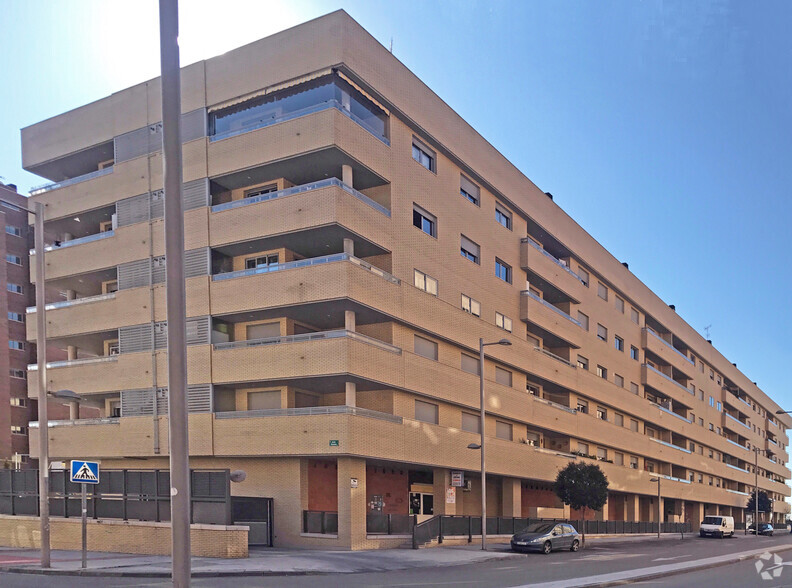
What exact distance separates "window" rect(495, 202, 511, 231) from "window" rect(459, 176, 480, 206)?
258cm

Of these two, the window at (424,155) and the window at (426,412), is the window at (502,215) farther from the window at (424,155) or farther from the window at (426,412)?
the window at (426,412)

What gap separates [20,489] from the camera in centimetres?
2927

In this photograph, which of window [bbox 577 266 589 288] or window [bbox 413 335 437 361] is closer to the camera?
window [bbox 413 335 437 361]

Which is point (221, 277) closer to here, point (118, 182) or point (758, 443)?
point (118, 182)

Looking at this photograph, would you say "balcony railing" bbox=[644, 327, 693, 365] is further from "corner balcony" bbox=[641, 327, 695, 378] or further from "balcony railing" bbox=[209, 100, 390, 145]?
"balcony railing" bbox=[209, 100, 390, 145]

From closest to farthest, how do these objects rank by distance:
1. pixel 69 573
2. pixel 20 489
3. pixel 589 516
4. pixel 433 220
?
pixel 69 573 → pixel 20 489 → pixel 433 220 → pixel 589 516

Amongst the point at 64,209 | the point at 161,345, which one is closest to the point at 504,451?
the point at 161,345

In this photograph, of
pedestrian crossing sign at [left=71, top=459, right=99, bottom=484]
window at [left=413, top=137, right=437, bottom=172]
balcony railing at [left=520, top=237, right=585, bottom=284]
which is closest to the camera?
pedestrian crossing sign at [left=71, top=459, right=99, bottom=484]

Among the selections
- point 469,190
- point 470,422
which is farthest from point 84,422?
point 469,190

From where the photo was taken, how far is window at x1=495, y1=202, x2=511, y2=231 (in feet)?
148

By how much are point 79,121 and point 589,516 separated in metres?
43.6

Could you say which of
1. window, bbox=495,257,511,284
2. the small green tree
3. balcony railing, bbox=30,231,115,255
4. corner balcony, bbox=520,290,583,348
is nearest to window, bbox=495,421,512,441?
the small green tree

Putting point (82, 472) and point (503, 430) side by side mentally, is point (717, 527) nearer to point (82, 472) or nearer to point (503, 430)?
point (503, 430)

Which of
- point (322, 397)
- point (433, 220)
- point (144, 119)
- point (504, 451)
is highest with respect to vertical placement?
point (144, 119)
